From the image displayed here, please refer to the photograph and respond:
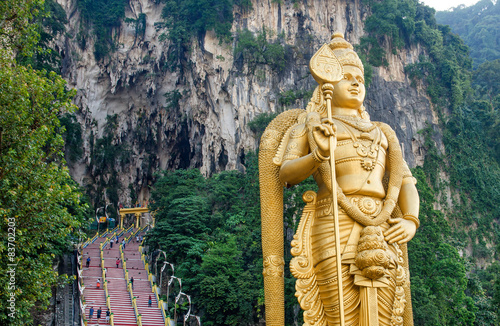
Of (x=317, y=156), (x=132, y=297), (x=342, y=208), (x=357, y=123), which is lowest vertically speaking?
(x=132, y=297)

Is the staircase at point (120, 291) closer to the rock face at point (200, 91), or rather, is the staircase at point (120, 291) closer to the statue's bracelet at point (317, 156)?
the rock face at point (200, 91)

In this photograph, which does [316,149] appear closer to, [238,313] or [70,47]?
[238,313]

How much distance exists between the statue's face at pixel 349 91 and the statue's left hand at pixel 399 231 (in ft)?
4.41

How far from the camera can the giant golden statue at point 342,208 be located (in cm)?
457

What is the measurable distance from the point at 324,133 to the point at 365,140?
1073 millimetres

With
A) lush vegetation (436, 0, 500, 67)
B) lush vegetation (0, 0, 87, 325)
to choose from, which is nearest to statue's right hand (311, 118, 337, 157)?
lush vegetation (0, 0, 87, 325)

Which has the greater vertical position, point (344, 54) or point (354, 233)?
point (344, 54)

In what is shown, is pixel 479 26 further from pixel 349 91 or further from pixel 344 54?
pixel 349 91

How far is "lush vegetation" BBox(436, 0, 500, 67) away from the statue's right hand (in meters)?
40.4

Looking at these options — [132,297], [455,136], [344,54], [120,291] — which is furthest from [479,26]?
[344,54]

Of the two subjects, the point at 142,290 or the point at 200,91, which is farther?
the point at 200,91

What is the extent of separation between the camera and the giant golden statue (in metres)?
4.57

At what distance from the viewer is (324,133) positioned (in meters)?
4.34

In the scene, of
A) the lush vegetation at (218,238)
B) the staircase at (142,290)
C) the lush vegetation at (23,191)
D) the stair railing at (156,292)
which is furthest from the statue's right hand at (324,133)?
the staircase at (142,290)
